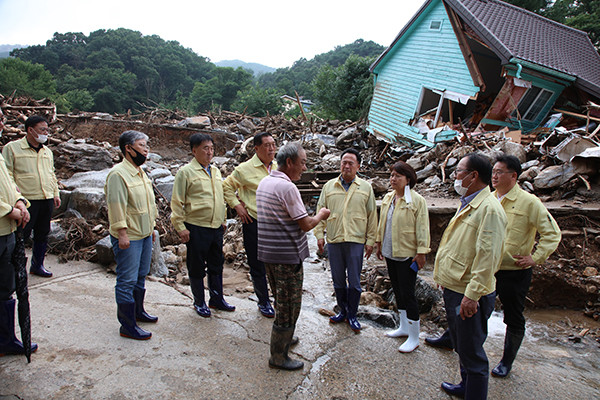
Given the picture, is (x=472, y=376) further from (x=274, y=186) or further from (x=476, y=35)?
(x=476, y=35)

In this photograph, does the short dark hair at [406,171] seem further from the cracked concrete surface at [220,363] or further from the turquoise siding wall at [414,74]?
the turquoise siding wall at [414,74]

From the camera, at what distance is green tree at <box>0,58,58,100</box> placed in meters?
32.8

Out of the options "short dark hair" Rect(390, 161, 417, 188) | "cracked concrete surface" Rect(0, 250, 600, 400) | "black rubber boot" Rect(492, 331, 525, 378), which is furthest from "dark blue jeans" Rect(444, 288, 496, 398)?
"short dark hair" Rect(390, 161, 417, 188)

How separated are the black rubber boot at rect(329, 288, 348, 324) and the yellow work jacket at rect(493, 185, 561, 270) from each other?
147 cm

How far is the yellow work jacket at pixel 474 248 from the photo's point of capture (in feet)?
7.19

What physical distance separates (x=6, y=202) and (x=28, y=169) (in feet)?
6.09

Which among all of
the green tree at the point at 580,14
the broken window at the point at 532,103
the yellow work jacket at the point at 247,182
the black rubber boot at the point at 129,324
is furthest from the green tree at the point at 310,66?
the black rubber boot at the point at 129,324

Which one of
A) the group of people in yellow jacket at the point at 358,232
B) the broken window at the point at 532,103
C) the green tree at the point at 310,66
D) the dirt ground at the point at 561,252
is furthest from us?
the green tree at the point at 310,66

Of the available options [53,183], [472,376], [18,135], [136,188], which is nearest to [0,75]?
[18,135]

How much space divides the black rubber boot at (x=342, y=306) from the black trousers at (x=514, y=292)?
4.59ft

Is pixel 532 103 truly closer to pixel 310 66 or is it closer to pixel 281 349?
pixel 281 349

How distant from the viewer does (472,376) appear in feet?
7.45

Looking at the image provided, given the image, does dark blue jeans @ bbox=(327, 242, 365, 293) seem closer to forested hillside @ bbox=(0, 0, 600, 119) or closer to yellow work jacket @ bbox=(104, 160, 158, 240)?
yellow work jacket @ bbox=(104, 160, 158, 240)

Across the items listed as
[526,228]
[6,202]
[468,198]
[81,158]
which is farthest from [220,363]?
[81,158]
